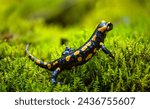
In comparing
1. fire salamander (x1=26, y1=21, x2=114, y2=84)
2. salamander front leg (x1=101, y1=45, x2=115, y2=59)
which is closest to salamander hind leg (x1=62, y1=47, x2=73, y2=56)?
fire salamander (x1=26, y1=21, x2=114, y2=84)

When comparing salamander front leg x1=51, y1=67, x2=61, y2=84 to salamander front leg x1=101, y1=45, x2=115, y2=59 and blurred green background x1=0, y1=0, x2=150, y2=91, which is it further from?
salamander front leg x1=101, y1=45, x2=115, y2=59

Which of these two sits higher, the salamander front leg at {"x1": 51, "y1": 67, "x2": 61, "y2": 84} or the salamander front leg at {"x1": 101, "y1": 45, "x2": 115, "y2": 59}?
the salamander front leg at {"x1": 101, "y1": 45, "x2": 115, "y2": 59}

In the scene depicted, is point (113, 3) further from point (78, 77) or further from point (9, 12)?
point (78, 77)

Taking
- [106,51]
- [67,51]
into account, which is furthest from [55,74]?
[106,51]

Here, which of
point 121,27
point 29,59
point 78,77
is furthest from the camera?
point 121,27

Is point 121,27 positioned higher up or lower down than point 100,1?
lower down

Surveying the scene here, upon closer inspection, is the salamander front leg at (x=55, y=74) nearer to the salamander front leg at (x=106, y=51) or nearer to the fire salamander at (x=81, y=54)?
the fire salamander at (x=81, y=54)

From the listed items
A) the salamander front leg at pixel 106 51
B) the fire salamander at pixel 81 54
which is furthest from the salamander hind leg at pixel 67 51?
the salamander front leg at pixel 106 51

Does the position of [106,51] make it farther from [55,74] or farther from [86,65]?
[55,74]

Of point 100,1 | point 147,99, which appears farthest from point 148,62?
point 100,1
